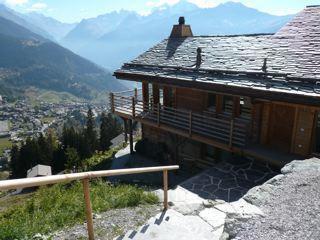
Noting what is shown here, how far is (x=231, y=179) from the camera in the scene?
11781mm

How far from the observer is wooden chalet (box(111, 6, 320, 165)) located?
37.1 feet

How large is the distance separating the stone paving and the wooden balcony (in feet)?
2.30

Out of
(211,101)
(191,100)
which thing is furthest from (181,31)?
(211,101)

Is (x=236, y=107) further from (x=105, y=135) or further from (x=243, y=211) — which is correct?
(x=105, y=135)

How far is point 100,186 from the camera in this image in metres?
8.77

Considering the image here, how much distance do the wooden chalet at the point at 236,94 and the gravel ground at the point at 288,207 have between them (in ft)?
14.8

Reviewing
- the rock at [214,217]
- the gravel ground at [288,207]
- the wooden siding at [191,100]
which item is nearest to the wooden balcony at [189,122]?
the wooden siding at [191,100]

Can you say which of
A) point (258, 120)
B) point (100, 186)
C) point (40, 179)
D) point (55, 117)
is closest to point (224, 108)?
point (258, 120)

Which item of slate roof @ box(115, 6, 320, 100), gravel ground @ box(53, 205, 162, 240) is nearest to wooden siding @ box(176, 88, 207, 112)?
slate roof @ box(115, 6, 320, 100)

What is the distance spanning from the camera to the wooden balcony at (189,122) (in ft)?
42.7

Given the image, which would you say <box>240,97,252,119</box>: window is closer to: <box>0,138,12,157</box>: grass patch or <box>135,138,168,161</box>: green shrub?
<box>135,138,168,161</box>: green shrub

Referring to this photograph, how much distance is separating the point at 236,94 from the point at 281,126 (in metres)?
2.11

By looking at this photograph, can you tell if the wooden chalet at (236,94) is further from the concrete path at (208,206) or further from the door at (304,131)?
the concrete path at (208,206)

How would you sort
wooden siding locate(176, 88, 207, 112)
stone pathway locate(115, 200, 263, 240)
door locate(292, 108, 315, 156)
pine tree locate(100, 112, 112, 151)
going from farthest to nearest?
1. pine tree locate(100, 112, 112, 151)
2. wooden siding locate(176, 88, 207, 112)
3. door locate(292, 108, 315, 156)
4. stone pathway locate(115, 200, 263, 240)
